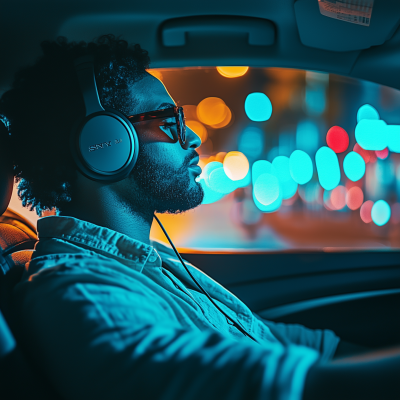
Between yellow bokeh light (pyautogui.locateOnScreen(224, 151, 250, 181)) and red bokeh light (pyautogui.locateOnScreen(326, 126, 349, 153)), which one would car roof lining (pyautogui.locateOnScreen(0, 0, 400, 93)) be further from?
red bokeh light (pyautogui.locateOnScreen(326, 126, 349, 153))

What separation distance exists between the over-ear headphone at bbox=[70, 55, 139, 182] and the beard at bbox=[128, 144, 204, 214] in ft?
0.43

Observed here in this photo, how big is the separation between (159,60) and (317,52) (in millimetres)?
623

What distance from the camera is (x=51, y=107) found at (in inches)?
38.0

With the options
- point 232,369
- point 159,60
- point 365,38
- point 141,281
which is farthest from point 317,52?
point 232,369

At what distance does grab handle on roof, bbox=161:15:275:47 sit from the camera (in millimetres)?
1082

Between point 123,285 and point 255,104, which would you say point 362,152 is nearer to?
point 255,104

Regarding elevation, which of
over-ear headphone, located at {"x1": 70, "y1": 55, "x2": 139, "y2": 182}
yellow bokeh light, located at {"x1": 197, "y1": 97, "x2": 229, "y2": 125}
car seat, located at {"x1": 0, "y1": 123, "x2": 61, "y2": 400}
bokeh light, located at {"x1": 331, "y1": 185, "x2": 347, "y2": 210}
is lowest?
bokeh light, located at {"x1": 331, "y1": 185, "x2": 347, "y2": 210}

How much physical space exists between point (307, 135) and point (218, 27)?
11.2 ft

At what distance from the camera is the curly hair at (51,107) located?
0.96 meters

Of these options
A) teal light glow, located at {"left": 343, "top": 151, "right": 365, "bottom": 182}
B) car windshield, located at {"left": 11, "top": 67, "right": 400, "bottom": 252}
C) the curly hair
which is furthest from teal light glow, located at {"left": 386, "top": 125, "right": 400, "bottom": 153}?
teal light glow, located at {"left": 343, "top": 151, "right": 365, "bottom": 182}

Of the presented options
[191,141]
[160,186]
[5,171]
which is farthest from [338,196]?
[5,171]

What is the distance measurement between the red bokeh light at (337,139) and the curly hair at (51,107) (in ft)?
10.1

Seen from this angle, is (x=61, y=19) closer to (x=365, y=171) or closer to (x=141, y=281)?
(x=141, y=281)

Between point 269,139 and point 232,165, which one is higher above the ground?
point 269,139
